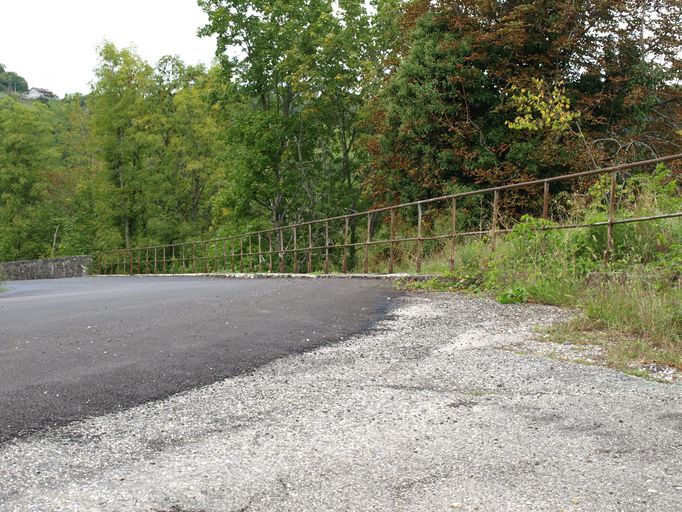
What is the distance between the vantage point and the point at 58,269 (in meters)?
37.9

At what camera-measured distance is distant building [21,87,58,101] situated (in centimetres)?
15762

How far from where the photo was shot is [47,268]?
37656 millimetres

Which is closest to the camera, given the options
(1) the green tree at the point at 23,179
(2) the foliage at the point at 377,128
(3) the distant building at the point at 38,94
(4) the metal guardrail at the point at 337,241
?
(4) the metal guardrail at the point at 337,241

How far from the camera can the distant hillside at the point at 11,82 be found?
6448 inches

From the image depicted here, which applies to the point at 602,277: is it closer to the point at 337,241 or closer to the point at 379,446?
the point at 379,446

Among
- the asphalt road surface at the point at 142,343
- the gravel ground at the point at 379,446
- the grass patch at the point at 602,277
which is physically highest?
the grass patch at the point at 602,277

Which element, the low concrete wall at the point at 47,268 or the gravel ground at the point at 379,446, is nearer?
the gravel ground at the point at 379,446

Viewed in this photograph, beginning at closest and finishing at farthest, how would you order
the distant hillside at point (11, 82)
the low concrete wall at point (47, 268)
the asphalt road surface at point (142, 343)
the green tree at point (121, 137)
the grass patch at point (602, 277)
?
the asphalt road surface at point (142, 343) → the grass patch at point (602, 277) → the low concrete wall at point (47, 268) → the green tree at point (121, 137) → the distant hillside at point (11, 82)

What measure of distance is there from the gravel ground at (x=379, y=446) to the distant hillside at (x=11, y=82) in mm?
183456

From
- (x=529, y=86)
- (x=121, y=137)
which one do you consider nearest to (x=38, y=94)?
(x=121, y=137)

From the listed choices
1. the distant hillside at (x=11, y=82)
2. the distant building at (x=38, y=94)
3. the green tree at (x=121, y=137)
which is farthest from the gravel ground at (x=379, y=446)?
the distant hillside at (x=11, y=82)

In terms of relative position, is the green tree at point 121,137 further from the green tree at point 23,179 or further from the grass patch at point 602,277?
the grass patch at point 602,277

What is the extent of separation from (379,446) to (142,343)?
3.50 m

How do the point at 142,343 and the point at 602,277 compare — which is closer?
the point at 142,343
